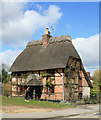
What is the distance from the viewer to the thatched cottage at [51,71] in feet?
69.4

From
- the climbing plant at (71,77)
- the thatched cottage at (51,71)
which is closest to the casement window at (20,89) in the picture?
the thatched cottage at (51,71)

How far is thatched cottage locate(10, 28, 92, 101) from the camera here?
69.4 ft

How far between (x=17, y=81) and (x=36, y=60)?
14.1 feet

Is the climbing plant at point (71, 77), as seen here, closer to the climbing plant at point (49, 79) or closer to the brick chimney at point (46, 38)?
the climbing plant at point (49, 79)

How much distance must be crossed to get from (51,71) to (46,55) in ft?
9.26

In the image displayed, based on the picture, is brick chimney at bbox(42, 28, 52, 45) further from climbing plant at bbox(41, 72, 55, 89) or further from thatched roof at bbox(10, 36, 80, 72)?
climbing plant at bbox(41, 72, 55, 89)

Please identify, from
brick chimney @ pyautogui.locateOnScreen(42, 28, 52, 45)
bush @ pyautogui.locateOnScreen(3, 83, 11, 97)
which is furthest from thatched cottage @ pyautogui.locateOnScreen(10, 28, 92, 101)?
bush @ pyautogui.locateOnScreen(3, 83, 11, 97)

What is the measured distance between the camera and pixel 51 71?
21969mm

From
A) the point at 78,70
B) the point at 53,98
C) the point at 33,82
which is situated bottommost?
the point at 53,98

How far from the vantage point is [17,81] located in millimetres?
25016

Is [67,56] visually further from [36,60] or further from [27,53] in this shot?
[27,53]

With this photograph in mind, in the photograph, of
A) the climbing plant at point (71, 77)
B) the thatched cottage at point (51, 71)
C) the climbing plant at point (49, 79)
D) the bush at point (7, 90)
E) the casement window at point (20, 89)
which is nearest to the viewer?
the thatched cottage at point (51, 71)

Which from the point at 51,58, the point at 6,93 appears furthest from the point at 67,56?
the point at 6,93

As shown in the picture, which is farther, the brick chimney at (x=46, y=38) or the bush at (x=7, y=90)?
the bush at (x=7, y=90)
